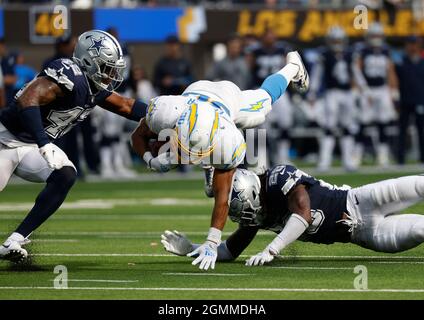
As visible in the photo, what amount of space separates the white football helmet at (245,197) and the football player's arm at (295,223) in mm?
218

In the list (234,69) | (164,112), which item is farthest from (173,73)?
(164,112)

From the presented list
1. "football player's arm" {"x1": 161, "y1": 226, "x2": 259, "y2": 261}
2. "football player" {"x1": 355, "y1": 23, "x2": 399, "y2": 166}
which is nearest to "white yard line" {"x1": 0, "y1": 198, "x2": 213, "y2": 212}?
"football player's arm" {"x1": 161, "y1": 226, "x2": 259, "y2": 261}

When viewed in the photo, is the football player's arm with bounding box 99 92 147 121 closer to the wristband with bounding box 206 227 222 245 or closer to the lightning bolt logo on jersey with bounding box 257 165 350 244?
the lightning bolt logo on jersey with bounding box 257 165 350 244

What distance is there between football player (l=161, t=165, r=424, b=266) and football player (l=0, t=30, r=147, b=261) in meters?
0.84

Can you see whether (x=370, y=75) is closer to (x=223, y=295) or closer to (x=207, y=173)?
(x=207, y=173)

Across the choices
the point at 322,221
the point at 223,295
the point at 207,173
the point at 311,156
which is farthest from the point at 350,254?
the point at 311,156

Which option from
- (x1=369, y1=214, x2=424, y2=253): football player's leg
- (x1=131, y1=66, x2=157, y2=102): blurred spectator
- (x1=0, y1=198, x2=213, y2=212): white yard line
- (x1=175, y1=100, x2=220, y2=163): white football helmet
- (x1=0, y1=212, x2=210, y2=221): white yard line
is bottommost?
(x1=0, y1=198, x2=213, y2=212): white yard line

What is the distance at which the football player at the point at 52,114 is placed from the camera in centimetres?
694

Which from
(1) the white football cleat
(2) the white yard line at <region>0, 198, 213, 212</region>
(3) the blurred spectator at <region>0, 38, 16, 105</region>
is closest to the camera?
(1) the white football cleat

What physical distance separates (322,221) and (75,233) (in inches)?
122

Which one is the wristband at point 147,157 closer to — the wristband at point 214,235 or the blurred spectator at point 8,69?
the wristband at point 214,235

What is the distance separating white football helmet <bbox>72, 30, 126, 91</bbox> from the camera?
7.25 m

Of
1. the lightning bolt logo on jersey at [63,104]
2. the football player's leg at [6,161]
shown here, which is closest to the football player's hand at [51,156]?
the lightning bolt logo on jersey at [63,104]

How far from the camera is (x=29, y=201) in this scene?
1219 cm
